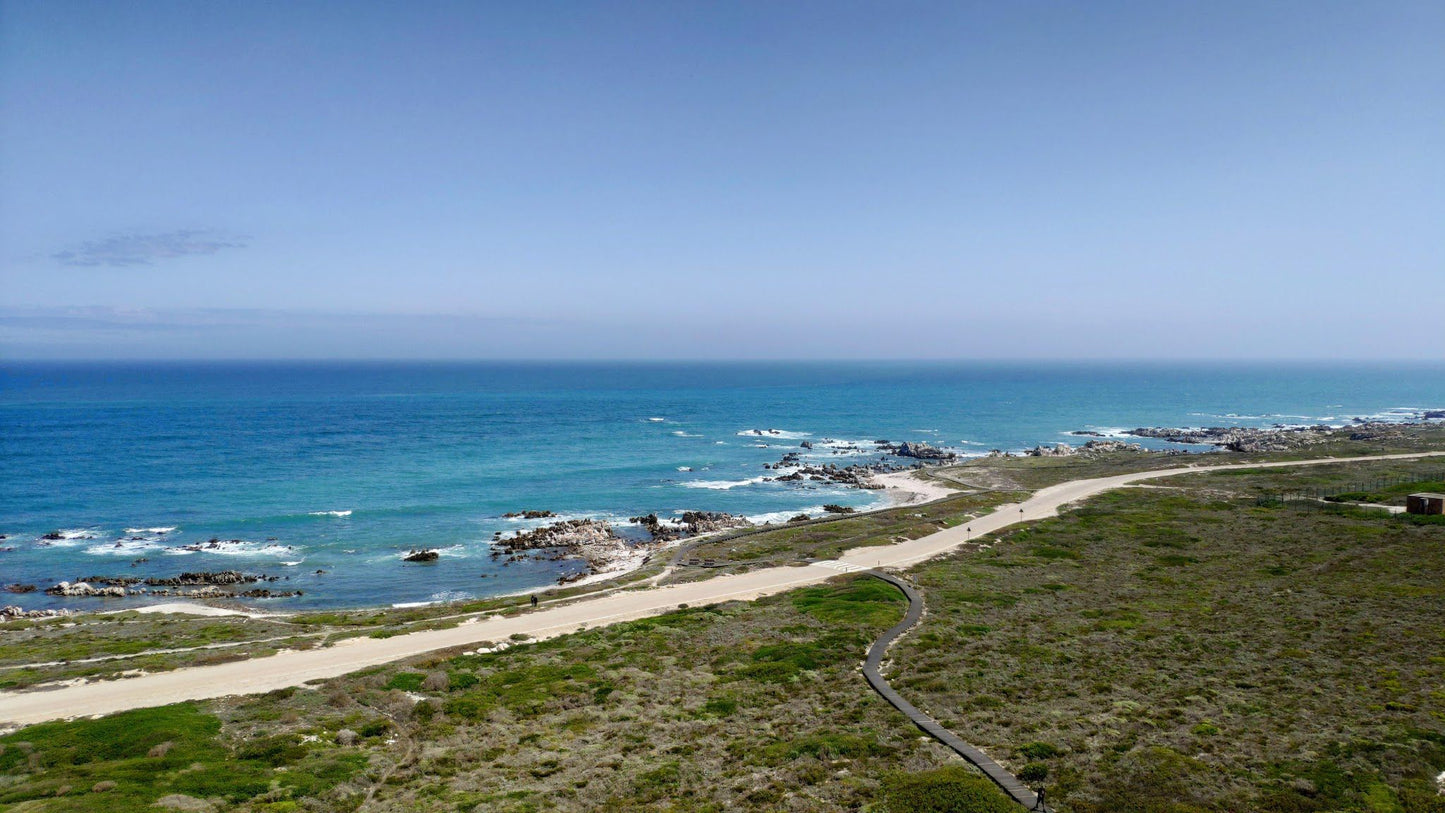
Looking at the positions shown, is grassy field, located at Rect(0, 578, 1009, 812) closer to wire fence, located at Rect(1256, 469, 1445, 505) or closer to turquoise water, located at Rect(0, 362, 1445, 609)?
turquoise water, located at Rect(0, 362, 1445, 609)

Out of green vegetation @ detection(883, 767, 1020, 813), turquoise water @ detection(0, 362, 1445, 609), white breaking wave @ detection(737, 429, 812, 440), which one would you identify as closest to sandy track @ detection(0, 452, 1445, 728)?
turquoise water @ detection(0, 362, 1445, 609)

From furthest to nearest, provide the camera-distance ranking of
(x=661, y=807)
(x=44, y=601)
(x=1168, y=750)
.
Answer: (x=44, y=601), (x=1168, y=750), (x=661, y=807)

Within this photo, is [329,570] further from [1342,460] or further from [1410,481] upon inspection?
[1342,460]

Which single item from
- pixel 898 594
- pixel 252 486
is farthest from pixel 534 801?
pixel 252 486

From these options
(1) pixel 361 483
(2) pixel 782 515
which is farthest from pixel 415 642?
(1) pixel 361 483

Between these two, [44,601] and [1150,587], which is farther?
[44,601]

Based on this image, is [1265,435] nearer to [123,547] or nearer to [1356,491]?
[1356,491]

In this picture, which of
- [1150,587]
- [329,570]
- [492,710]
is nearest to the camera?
[492,710]
